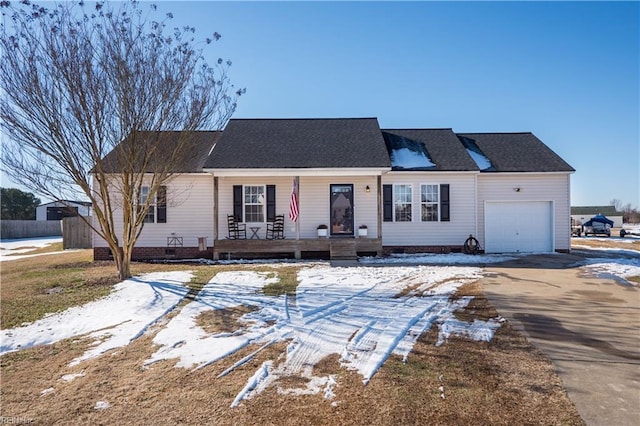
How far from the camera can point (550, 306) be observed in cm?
648

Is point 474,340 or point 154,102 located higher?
point 154,102

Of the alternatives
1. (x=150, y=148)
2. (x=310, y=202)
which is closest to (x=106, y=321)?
(x=150, y=148)

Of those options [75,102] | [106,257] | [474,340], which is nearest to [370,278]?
[474,340]

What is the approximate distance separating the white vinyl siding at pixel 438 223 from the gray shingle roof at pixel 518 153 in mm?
1652

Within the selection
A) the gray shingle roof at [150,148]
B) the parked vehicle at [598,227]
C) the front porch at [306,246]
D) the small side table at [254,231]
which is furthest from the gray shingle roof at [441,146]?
the parked vehicle at [598,227]

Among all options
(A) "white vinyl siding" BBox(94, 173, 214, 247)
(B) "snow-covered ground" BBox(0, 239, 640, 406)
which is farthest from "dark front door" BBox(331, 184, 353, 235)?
(B) "snow-covered ground" BBox(0, 239, 640, 406)

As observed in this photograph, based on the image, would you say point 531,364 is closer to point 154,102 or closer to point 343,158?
point 154,102

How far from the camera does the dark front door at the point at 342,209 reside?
14266 mm

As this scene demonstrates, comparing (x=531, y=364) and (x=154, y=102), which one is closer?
(x=531, y=364)

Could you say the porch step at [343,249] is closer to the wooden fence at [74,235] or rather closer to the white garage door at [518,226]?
the white garage door at [518,226]

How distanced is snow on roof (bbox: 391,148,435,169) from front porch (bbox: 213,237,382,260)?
3.27 m

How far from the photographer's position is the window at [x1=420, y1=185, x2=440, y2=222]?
14.4m

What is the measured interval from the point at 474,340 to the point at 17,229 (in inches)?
1493

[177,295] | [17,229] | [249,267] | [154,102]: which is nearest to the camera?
[177,295]
